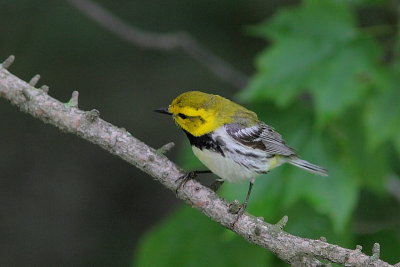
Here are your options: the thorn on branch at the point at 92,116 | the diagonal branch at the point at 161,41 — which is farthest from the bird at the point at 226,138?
the diagonal branch at the point at 161,41

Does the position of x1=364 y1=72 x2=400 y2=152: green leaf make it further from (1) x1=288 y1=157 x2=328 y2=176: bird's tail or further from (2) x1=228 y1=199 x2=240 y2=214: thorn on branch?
(2) x1=228 y1=199 x2=240 y2=214: thorn on branch

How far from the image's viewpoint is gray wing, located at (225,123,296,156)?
3.79m

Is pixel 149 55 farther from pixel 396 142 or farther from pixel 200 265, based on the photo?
pixel 396 142

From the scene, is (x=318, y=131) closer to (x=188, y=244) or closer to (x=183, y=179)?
(x=188, y=244)

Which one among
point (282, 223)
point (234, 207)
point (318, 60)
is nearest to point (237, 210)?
point (234, 207)

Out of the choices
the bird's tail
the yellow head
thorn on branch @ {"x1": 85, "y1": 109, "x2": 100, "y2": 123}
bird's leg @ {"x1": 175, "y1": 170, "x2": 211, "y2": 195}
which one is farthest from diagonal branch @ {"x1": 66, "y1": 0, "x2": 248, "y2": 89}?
thorn on branch @ {"x1": 85, "y1": 109, "x2": 100, "y2": 123}

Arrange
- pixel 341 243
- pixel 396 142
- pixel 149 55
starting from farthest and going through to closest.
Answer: pixel 149 55
pixel 341 243
pixel 396 142

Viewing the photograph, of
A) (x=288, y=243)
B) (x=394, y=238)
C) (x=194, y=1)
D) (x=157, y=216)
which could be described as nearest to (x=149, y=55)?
(x=194, y=1)

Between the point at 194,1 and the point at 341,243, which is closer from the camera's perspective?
the point at 341,243

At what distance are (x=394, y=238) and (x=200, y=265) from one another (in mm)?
1270

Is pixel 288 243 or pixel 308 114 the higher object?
pixel 308 114

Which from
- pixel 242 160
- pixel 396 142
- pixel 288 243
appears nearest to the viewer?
pixel 288 243

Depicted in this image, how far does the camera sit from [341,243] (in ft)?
14.7

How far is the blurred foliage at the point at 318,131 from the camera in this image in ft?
13.8
